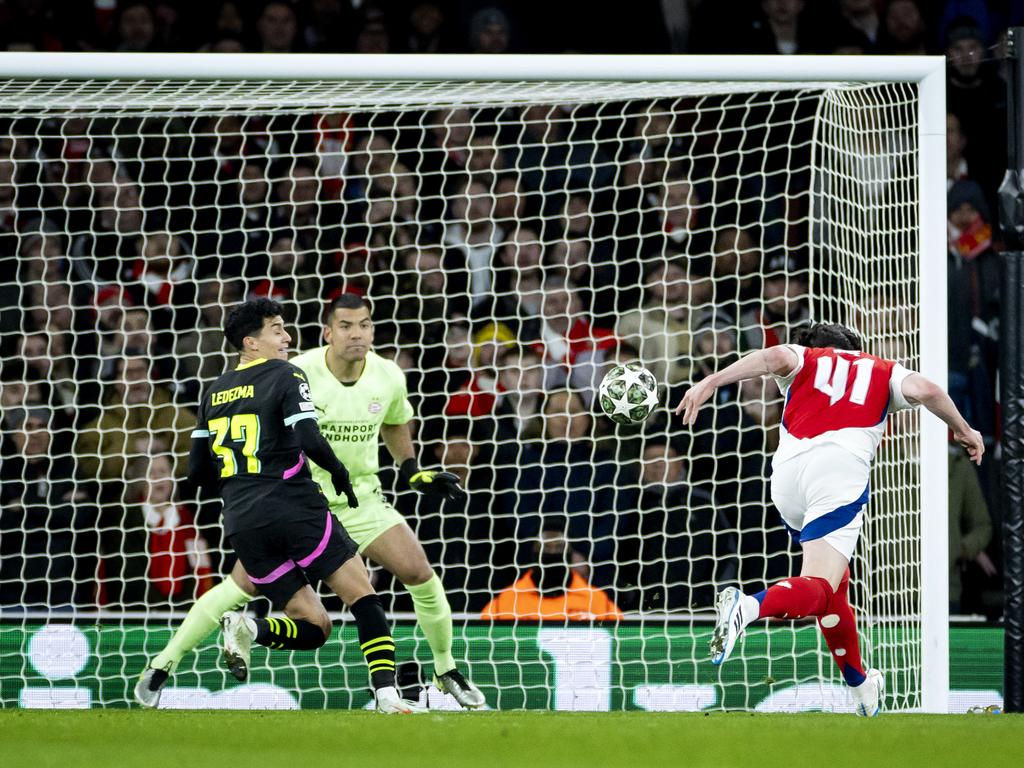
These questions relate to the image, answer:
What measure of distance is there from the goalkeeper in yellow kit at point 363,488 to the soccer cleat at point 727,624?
1673 mm

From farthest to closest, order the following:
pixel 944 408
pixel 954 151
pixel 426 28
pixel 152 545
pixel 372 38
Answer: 1. pixel 426 28
2. pixel 372 38
3. pixel 954 151
4. pixel 152 545
5. pixel 944 408

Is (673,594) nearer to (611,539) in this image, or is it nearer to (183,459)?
(611,539)

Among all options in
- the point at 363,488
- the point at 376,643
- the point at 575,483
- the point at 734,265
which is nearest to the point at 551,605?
the point at 575,483

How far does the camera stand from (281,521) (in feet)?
16.4

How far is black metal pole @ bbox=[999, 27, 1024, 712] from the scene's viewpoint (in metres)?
5.23

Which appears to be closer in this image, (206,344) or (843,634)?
(843,634)

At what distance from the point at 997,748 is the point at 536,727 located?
1.37 m

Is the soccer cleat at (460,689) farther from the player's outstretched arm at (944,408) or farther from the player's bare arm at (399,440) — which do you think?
the player's outstretched arm at (944,408)

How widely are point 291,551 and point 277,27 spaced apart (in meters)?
4.58

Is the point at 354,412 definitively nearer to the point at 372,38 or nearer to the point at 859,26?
the point at 372,38

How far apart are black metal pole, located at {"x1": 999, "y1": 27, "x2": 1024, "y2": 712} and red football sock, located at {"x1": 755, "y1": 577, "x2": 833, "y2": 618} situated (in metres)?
1.07

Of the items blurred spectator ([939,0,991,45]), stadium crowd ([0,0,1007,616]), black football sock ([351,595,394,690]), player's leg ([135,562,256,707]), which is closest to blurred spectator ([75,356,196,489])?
stadium crowd ([0,0,1007,616])

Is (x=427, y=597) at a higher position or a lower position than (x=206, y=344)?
lower

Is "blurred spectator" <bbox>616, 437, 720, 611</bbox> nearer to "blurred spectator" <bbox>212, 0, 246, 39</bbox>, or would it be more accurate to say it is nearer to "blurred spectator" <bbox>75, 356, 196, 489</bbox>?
"blurred spectator" <bbox>75, 356, 196, 489</bbox>
